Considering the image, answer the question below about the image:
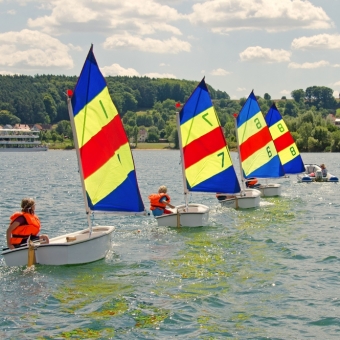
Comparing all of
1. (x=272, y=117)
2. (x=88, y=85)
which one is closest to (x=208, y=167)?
(x=88, y=85)

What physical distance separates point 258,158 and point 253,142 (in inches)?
35.3

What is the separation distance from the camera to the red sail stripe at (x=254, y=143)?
1224 inches

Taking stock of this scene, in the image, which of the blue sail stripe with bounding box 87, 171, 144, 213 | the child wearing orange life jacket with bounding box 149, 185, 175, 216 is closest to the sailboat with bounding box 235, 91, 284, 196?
the child wearing orange life jacket with bounding box 149, 185, 175, 216

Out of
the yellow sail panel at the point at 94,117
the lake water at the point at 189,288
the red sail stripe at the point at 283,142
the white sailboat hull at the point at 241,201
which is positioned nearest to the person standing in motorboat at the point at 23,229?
the lake water at the point at 189,288

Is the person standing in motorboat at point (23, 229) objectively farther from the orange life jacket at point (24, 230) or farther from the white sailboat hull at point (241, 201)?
the white sailboat hull at point (241, 201)

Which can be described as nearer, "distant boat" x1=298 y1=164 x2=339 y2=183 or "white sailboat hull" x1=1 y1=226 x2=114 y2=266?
"white sailboat hull" x1=1 y1=226 x2=114 y2=266

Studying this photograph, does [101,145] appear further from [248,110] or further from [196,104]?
[248,110]

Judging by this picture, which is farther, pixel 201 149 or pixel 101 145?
pixel 201 149

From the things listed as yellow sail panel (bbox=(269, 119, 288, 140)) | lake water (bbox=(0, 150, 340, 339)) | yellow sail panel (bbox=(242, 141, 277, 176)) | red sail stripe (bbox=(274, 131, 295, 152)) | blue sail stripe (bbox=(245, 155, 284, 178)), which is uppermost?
yellow sail panel (bbox=(269, 119, 288, 140))

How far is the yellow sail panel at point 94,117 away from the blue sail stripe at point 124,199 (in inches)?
64.4

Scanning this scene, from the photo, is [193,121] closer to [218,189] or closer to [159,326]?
[218,189]

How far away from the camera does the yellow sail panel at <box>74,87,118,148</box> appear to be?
53.4ft

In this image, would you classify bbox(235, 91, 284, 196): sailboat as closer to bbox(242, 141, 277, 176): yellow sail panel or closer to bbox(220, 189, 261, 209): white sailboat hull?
bbox(242, 141, 277, 176): yellow sail panel

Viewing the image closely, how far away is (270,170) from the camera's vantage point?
33.1 m
